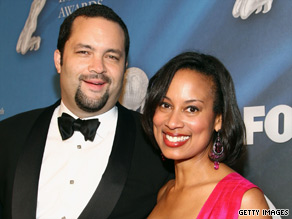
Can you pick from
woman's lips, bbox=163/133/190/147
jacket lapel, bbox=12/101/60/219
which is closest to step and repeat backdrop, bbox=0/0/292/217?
woman's lips, bbox=163/133/190/147

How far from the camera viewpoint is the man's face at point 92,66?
2.07 meters

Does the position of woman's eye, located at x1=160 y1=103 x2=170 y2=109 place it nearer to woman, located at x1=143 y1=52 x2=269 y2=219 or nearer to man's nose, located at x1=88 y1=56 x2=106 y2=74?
woman, located at x1=143 y1=52 x2=269 y2=219

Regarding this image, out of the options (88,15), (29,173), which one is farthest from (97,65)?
(29,173)

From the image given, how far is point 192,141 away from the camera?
68.0 inches

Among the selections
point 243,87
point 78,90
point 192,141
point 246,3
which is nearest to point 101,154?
point 78,90

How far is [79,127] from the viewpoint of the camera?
6.82ft

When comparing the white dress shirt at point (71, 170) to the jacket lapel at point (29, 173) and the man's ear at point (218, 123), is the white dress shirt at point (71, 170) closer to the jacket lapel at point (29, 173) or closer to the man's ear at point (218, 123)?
the jacket lapel at point (29, 173)

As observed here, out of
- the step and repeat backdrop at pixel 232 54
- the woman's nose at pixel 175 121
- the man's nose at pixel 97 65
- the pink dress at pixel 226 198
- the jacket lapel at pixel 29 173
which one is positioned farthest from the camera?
the step and repeat backdrop at pixel 232 54

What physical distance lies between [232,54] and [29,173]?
4.63 ft

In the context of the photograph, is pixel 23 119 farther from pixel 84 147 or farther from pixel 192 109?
pixel 192 109

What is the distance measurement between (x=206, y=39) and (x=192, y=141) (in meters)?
1.01

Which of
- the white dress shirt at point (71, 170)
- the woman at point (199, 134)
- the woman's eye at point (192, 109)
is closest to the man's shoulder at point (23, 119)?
the white dress shirt at point (71, 170)

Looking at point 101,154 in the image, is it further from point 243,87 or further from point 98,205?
point 243,87

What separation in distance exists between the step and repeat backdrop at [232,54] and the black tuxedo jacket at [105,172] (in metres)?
0.61
